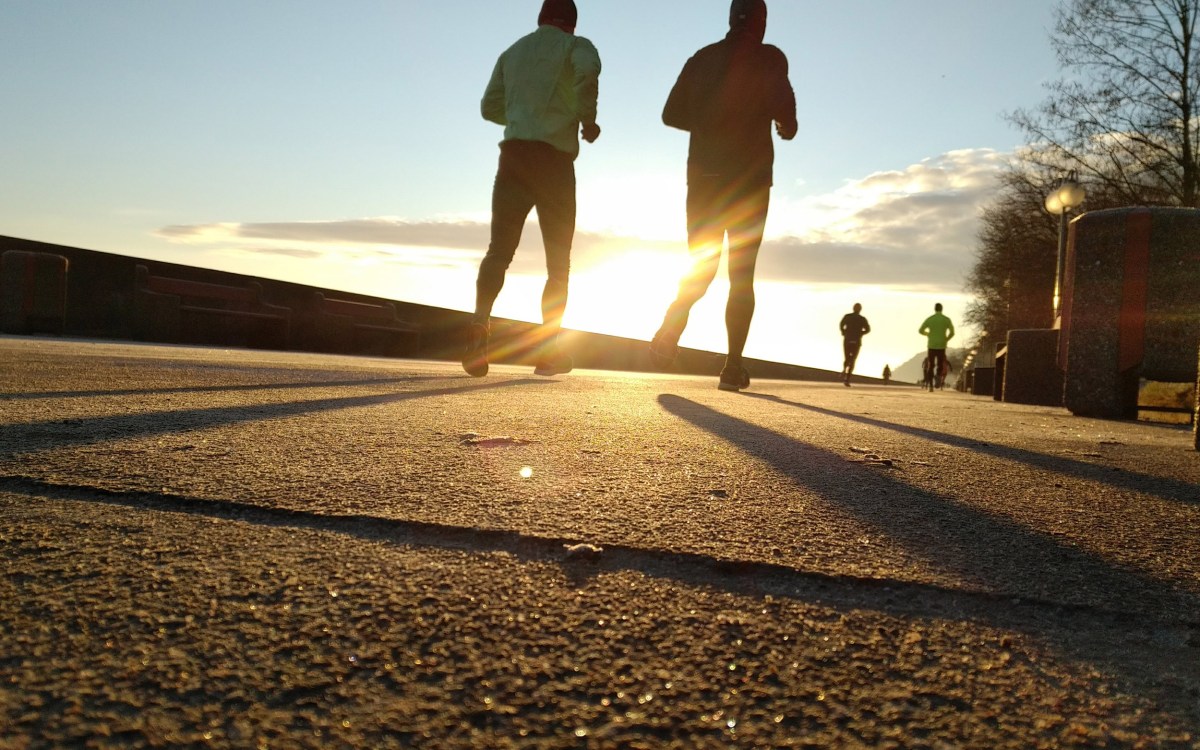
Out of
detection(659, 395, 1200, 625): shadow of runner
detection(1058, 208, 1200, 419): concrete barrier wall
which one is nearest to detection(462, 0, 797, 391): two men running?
detection(1058, 208, 1200, 419): concrete barrier wall

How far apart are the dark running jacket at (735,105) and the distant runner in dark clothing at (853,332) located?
1602 centimetres

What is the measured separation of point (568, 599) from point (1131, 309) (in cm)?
565

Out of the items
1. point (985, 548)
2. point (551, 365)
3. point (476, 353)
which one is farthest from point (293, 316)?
point (985, 548)

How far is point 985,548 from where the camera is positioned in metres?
1.47

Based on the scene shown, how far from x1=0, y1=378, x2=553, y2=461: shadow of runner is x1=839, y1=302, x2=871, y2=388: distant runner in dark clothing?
1887 cm

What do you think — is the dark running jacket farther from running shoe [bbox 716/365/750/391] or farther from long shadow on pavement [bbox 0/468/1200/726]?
long shadow on pavement [bbox 0/468/1200/726]

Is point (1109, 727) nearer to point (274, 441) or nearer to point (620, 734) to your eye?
point (620, 734)

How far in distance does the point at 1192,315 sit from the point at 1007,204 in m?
29.6

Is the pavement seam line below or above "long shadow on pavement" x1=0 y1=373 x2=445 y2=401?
below

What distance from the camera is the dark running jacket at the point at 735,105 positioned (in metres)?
5.75

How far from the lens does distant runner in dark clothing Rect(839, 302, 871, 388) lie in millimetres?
21219

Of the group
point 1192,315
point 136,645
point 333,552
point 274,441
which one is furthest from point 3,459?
point 1192,315

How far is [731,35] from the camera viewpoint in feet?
19.1

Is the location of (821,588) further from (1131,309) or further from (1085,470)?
(1131,309)
